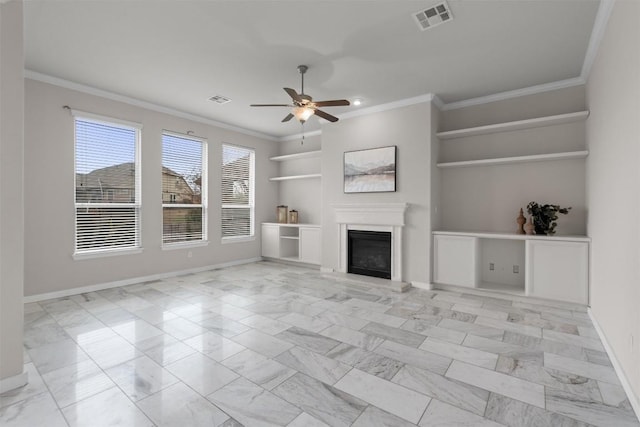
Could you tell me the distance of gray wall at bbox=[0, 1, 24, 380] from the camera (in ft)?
6.97

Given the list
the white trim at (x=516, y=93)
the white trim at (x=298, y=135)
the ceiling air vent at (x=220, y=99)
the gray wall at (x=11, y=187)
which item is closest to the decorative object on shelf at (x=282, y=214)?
the white trim at (x=298, y=135)

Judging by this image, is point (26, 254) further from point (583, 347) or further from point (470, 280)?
point (583, 347)

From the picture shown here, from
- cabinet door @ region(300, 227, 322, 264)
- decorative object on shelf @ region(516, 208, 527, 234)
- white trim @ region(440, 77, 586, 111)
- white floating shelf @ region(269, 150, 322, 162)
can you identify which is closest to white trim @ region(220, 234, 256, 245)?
cabinet door @ region(300, 227, 322, 264)

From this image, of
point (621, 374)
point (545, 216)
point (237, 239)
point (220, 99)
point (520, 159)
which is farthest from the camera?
point (237, 239)

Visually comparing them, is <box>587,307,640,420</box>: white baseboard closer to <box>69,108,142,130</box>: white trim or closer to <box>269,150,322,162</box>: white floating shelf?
<box>269,150,322,162</box>: white floating shelf

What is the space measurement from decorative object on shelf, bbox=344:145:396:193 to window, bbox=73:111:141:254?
361 centimetres

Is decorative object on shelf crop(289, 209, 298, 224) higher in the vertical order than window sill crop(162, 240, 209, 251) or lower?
higher

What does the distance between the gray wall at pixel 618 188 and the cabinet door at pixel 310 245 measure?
14.1 feet

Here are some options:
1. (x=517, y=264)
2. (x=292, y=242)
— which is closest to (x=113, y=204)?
(x=292, y=242)

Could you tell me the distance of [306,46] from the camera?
3348 mm

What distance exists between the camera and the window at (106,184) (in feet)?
14.9

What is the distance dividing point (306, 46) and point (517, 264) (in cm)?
419

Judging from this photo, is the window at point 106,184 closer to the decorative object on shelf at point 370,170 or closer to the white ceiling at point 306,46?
the white ceiling at point 306,46

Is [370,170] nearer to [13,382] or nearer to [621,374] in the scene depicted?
[621,374]
